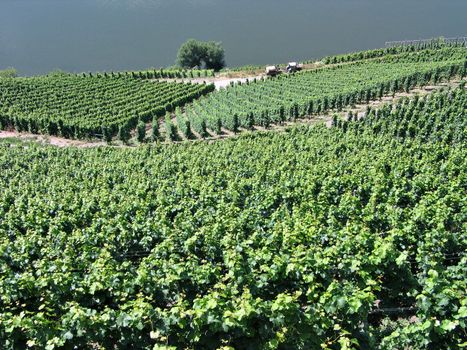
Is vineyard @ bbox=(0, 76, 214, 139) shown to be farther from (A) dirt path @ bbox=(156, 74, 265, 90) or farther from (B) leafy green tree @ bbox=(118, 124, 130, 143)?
(A) dirt path @ bbox=(156, 74, 265, 90)

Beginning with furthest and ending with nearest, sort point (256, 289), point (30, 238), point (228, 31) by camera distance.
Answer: point (228, 31), point (30, 238), point (256, 289)

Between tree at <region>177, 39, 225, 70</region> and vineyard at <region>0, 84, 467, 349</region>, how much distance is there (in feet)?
208

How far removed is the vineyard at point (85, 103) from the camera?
3928cm

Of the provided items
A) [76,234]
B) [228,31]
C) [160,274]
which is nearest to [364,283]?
[160,274]

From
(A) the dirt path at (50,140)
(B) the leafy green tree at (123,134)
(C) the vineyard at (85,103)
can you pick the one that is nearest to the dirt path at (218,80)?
(C) the vineyard at (85,103)

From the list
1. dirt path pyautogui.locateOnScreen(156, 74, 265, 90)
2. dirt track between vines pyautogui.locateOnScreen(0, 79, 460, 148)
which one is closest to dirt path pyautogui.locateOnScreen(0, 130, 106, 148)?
dirt track between vines pyautogui.locateOnScreen(0, 79, 460, 148)

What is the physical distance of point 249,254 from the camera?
9.77 metres

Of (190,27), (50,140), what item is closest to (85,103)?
(50,140)

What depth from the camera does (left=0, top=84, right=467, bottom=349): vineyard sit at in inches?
301

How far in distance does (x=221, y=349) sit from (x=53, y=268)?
16.6 feet

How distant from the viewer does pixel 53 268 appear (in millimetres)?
10062

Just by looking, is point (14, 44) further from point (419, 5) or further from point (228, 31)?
point (419, 5)

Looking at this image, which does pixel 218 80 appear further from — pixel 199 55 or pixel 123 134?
pixel 123 134

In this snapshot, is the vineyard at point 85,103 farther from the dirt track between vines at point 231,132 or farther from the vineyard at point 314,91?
the vineyard at point 314,91
